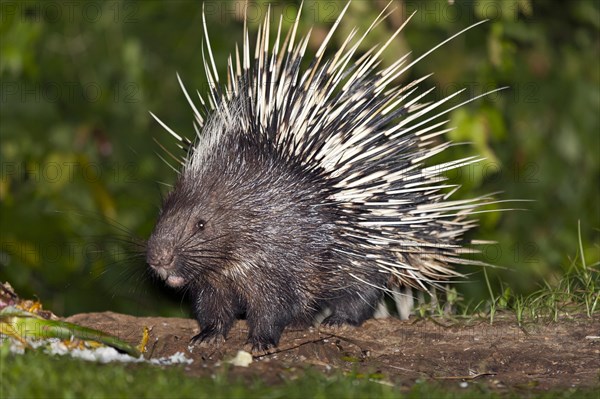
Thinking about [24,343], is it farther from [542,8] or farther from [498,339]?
[542,8]

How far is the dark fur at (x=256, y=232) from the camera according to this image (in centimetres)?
530

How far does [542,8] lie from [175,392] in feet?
19.5

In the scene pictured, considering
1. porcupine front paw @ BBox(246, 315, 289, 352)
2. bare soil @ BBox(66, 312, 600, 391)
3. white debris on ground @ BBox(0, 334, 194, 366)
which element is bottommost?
bare soil @ BBox(66, 312, 600, 391)

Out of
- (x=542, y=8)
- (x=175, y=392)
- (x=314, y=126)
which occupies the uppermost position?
(x=542, y=8)

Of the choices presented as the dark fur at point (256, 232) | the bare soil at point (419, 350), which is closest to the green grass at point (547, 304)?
the bare soil at point (419, 350)

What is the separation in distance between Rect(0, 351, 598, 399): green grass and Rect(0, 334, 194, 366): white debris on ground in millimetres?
169

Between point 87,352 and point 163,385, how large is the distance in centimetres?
89

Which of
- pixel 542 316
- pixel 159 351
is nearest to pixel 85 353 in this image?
pixel 159 351

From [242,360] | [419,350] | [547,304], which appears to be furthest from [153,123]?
[242,360]

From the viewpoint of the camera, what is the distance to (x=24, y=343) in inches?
179

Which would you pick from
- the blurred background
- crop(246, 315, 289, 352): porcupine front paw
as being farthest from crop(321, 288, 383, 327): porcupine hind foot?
the blurred background

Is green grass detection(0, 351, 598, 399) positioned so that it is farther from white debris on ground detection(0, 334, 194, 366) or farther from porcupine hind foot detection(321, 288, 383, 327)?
porcupine hind foot detection(321, 288, 383, 327)

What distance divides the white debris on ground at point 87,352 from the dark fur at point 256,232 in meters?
0.70

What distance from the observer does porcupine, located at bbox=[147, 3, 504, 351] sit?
5.34 meters
